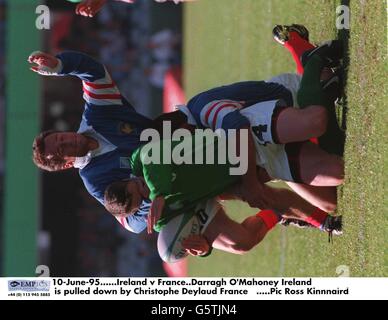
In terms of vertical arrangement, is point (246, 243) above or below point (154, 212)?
below

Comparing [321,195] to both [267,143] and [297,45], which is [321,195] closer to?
[267,143]

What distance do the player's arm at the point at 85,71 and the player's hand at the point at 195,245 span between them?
995mm

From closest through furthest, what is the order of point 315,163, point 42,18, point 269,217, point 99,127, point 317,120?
point 317,120, point 315,163, point 99,127, point 269,217, point 42,18

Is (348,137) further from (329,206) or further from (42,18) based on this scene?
(42,18)

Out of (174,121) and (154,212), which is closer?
(154,212)

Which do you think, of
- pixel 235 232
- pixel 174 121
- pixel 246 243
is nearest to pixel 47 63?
pixel 174 121

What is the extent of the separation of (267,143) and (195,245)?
739 mm

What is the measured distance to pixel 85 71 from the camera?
4258 mm

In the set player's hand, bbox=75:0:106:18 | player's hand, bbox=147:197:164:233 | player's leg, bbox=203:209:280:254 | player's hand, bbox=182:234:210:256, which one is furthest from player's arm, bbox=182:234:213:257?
player's hand, bbox=75:0:106:18

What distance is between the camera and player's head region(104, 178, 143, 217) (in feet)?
12.5

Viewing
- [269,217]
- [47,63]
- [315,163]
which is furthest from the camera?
[269,217]

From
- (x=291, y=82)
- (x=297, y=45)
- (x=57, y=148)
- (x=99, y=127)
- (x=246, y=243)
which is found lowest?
(x=246, y=243)

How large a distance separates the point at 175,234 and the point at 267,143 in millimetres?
771

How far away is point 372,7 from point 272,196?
1.36 metres
